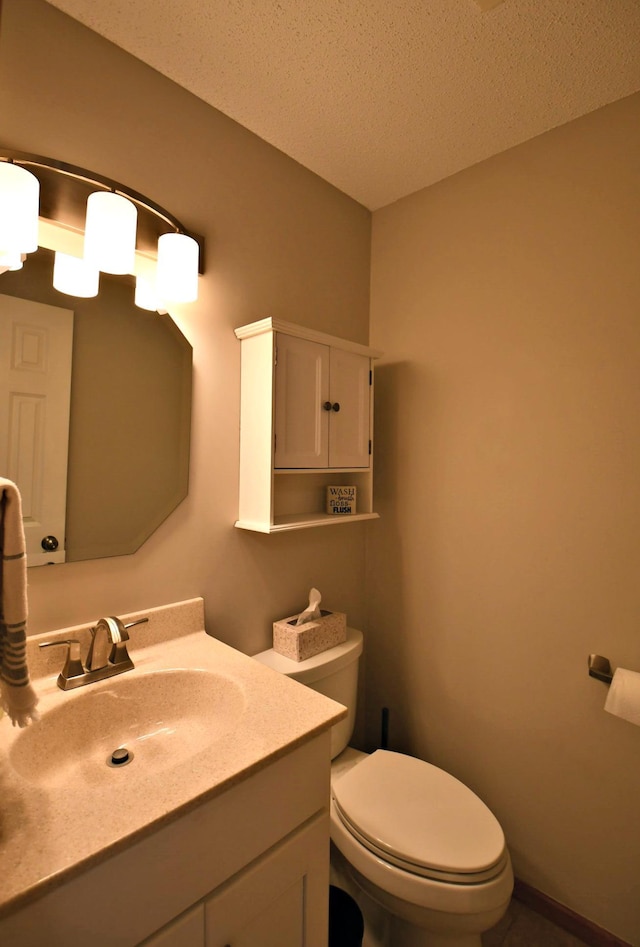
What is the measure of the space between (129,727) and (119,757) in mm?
86

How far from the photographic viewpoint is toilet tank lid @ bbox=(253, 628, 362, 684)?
1.31 meters

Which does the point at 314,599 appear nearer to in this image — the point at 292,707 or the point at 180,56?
the point at 292,707

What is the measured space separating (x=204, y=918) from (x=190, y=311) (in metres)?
1.30

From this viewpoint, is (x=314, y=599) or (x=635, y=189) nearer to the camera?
(x=635, y=189)

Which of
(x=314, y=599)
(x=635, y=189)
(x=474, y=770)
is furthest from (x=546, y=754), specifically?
(x=635, y=189)

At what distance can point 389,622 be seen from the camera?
5.88 ft

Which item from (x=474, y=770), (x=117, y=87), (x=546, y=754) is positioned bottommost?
(x=474, y=770)

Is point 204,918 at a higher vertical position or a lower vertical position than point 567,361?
lower

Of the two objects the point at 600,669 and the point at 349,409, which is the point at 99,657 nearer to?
the point at 349,409

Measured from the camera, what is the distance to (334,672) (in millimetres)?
1397

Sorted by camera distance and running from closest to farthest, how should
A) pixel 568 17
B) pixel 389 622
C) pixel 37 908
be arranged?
pixel 37 908 < pixel 568 17 < pixel 389 622

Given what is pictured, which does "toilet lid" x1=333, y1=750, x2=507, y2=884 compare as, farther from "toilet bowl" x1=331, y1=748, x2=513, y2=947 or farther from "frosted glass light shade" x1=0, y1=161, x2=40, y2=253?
"frosted glass light shade" x1=0, y1=161, x2=40, y2=253

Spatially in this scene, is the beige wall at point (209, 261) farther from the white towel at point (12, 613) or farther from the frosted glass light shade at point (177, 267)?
the white towel at point (12, 613)

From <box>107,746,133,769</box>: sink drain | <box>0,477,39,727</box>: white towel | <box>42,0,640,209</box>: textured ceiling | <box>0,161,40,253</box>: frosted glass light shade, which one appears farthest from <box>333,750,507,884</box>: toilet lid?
<box>42,0,640,209</box>: textured ceiling
